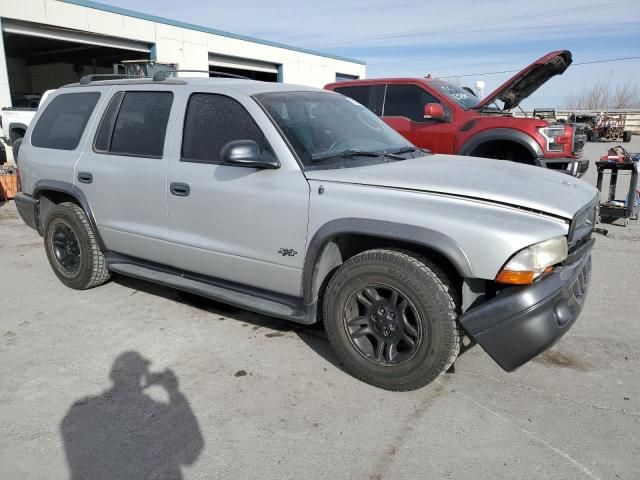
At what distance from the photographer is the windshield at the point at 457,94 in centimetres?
777

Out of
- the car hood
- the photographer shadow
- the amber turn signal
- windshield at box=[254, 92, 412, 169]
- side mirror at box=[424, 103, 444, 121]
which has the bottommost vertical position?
the photographer shadow

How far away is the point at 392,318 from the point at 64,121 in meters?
3.60

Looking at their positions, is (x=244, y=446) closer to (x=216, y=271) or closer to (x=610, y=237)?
(x=216, y=271)

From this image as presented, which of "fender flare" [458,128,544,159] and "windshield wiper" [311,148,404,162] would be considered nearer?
"windshield wiper" [311,148,404,162]

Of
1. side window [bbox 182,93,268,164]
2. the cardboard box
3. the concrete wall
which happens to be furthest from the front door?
the concrete wall

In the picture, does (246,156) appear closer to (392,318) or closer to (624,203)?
(392,318)

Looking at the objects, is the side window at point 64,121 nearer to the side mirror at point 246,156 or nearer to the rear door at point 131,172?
the rear door at point 131,172

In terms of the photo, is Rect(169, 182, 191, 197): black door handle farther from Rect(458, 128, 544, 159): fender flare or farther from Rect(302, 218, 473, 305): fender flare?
Rect(458, 128, 544, 159): fender flare

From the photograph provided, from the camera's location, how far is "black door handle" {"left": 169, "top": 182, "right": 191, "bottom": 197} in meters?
3.64

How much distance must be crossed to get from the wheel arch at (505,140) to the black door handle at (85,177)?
496 cm

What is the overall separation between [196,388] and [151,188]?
5.20ft

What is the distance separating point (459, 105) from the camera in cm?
761

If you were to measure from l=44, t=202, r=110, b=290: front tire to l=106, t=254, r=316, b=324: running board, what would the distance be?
0.20 meters

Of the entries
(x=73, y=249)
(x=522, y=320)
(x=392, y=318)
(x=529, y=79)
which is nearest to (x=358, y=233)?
(x=392, y=318)
